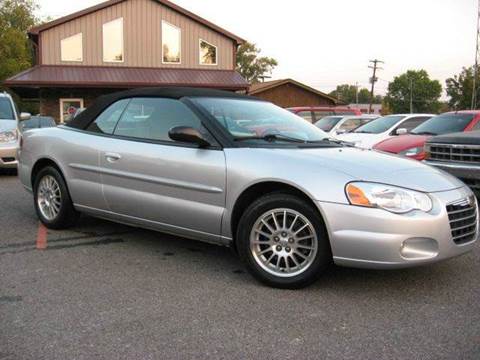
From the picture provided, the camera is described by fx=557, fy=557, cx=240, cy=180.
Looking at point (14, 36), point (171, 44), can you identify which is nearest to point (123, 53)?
point (171, 44)

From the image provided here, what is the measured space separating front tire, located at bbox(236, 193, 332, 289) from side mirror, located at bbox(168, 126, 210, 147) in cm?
70

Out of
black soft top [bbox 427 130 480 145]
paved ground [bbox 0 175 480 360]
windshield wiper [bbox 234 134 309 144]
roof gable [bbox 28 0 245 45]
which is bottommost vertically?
paved ground [bbox 0 175 480 360]

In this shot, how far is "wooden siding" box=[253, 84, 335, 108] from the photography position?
38281 millimetres

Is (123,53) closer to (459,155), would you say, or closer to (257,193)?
(459,155)

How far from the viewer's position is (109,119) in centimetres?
548

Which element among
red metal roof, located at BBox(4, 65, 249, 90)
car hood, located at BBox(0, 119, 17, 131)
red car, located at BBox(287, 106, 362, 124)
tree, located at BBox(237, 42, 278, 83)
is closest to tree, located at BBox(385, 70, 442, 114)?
tree, located at BBox(237, 42, 278, 83)

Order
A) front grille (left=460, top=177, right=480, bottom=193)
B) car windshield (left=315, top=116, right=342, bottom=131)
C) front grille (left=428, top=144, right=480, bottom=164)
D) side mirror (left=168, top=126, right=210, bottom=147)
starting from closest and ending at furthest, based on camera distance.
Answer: side mirror (left=168, top=126, right=210, bottom=147)
front grille (left=460, top=177, right=480, bottom=193)
front grille (left=428, top=144, right=480, bottom=164)
car windshield (left=315, top=116, right=342, bottom=131)

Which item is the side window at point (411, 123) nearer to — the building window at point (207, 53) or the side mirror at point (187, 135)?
the side mirror at point (187, 135)

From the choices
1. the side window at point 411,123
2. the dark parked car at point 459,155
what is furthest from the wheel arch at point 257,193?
the side window at point 411,123

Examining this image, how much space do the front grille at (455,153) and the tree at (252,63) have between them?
69857 mm

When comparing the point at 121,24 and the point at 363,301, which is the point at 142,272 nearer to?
the point at 363,301

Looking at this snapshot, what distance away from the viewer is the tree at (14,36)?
47.1 meters

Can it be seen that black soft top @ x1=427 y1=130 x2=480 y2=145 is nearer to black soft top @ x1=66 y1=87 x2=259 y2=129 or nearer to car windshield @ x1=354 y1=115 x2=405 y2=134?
black soft top @ x1=66 y1=87 x2=259 y2=129

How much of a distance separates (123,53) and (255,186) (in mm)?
22913
